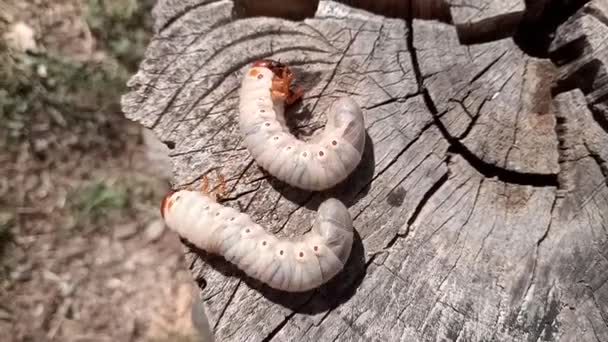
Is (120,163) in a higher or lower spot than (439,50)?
lower

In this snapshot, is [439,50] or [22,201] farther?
[22,201]

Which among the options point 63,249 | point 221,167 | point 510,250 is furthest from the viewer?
point 63,249

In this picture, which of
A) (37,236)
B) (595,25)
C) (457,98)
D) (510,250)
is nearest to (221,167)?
(457,98)

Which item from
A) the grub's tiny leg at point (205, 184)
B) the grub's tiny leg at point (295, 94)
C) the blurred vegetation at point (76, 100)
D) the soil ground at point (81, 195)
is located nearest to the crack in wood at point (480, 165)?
the grub's tiny leg at point (295, 94)

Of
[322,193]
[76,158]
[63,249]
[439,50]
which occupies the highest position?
[439,50]

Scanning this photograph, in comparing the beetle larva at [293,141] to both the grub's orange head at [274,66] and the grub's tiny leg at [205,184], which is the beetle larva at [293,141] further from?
the grub's tiny leg at [205,184]

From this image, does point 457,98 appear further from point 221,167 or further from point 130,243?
point 130,243

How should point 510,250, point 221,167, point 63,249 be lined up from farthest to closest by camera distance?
point 63,249 < point 221,167 < point 510,250
